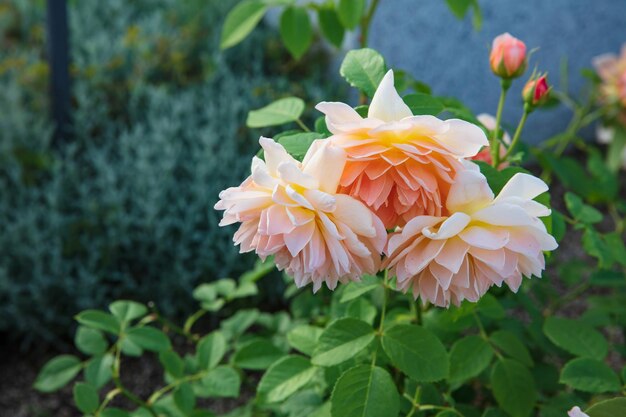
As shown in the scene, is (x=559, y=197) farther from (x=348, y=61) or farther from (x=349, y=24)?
(x=348, y=61)

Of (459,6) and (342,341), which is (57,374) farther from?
(459,6)

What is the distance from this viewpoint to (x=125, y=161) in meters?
2.27

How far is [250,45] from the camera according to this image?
2910 mm

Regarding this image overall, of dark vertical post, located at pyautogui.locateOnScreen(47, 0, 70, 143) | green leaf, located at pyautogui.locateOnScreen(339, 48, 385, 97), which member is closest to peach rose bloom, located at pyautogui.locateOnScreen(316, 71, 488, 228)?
green leaf, located at pyautogui.locateOnScreen(339, 48, 385, 97)

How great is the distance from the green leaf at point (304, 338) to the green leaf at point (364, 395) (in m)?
0.20

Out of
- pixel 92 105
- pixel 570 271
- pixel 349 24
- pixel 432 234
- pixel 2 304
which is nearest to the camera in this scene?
pixel 432 234

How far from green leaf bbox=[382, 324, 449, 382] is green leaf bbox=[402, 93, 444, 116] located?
0.82 ft

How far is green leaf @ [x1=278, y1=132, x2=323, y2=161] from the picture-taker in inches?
32.0

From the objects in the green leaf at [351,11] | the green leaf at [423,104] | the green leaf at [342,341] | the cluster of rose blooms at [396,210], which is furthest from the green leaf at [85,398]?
the green leaf at [351,11]

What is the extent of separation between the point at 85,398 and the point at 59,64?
1402mm

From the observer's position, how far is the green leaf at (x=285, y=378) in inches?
39.3

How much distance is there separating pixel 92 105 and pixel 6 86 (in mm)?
310

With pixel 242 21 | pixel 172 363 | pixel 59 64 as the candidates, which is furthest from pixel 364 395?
pixel 59 64

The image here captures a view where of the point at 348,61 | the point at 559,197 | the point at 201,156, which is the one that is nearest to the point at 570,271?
the point at 348,61
